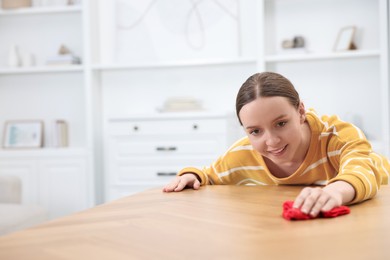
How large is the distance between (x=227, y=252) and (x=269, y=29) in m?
3.48

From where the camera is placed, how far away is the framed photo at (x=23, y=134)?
4.04 m

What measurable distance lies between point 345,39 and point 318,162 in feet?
8.35

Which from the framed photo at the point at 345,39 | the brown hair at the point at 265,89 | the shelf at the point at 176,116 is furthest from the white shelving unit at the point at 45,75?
the brown hair at the point at 265,89

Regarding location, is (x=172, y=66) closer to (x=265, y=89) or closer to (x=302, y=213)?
(x=265, y=89)

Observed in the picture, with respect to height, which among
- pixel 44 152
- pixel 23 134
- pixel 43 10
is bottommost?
pixel 44 152

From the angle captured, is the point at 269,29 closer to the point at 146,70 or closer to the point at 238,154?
the point at 146,70

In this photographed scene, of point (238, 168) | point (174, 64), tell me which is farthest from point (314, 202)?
point (174, 64)

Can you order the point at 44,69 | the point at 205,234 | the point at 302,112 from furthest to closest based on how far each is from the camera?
the point at 44,69 < the point at 302,112 < the point at 205,234

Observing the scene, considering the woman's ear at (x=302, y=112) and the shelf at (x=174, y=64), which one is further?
the shelf at (x=174, y=64)

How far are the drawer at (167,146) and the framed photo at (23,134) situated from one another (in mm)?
852

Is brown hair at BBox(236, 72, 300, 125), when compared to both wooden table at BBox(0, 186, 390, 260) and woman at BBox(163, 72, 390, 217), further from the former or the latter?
wooden table at BBox(0, 186, 390, 260)

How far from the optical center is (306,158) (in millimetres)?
1338

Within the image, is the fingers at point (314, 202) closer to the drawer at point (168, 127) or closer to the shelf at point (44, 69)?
the drawer at point (168, 127)

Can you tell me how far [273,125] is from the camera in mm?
1148
